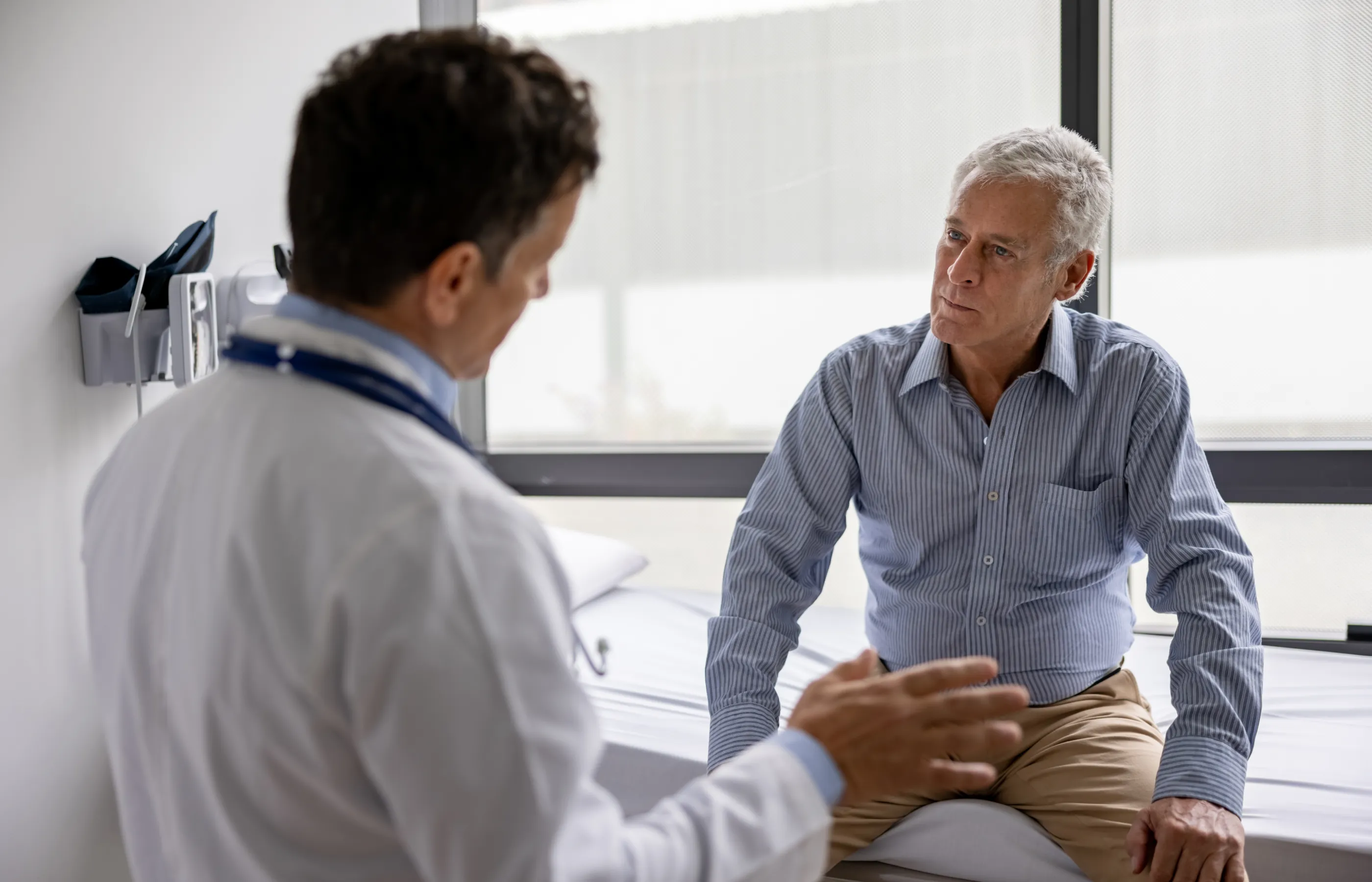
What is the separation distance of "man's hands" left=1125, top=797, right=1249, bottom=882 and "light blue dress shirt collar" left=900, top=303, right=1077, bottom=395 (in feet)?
2.07

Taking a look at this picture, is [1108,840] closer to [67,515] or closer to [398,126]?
[398,126]

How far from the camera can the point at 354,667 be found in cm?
66

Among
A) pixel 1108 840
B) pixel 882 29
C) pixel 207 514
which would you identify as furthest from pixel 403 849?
pixel 882 29

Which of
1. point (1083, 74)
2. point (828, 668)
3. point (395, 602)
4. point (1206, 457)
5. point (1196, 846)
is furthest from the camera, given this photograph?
point (1083, 74)

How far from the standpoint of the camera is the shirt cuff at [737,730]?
1496 mm

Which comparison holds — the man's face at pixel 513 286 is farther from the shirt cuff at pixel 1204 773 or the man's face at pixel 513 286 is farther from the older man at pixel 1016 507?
the shirt cuff at pixel 1204 773

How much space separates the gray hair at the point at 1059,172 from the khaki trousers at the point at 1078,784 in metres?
0.69

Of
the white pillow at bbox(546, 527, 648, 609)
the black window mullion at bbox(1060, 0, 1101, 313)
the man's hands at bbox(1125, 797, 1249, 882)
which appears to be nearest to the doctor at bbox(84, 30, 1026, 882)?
the man's hands at bbox(1125, 797, 1249, 882)

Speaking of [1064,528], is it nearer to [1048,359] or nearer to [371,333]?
[1048,359]

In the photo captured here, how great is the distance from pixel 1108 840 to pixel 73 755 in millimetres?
1711

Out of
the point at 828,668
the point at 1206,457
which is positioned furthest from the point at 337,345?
the point at 1206,457

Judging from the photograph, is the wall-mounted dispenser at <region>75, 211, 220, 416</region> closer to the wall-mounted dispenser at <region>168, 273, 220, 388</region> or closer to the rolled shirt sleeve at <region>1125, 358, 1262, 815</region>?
the wall-mounted dispenser at <region>168, 273, 220, 388</region>

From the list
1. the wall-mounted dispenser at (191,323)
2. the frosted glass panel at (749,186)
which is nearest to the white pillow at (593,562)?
the frosted glass panel at (749,186)

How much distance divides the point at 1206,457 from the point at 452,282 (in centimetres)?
216
